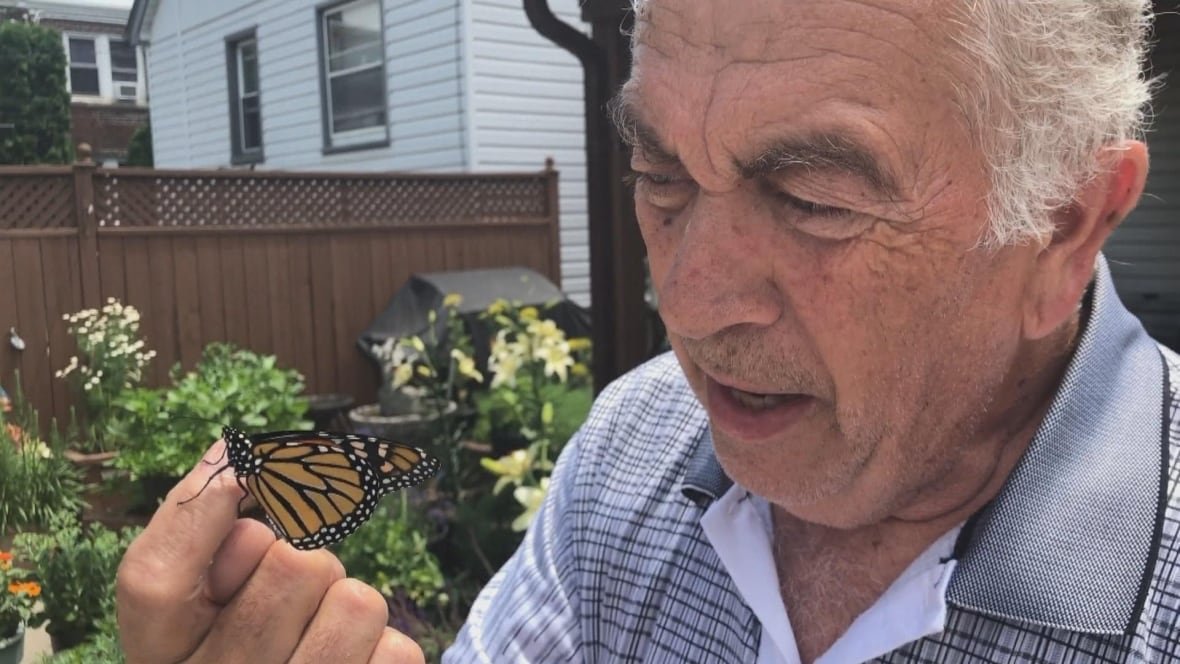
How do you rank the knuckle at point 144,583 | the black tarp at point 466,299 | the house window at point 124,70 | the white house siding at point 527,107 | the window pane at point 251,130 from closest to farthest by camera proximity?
1. the knuckle at point 144,583
2. the house window at point 124,70
3. the black tarp at point 466,299
4. the white house siding at point 527,107
5. the window pane at point 251,130

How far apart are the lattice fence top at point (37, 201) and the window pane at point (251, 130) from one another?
4.08 m

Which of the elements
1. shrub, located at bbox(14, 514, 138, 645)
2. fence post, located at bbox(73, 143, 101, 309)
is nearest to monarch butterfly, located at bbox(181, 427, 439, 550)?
shrub, located at bbox(14, 514, 138, 645)

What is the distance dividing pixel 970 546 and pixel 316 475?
0.70 m

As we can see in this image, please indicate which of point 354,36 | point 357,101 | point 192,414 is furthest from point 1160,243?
point 357,101

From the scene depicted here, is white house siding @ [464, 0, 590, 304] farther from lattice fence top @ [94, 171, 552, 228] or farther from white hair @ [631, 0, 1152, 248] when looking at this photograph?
white hair @ [631, 0, 1152, 248]

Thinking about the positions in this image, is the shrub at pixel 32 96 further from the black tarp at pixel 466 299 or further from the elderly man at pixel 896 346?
the elderly man at pixel 896 346

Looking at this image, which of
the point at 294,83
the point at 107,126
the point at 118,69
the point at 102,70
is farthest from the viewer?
the point at 294,83

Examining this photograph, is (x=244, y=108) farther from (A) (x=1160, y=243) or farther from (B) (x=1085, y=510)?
(B) (x=1085, y=510)

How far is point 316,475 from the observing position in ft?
3.30

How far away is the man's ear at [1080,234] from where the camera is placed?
102cm

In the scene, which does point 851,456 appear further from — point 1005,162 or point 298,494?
point 298,494

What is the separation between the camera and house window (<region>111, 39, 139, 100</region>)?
5262 millimetres

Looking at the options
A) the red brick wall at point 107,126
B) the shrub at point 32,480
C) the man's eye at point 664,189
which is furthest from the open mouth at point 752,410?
the red brick wall at point 107,126

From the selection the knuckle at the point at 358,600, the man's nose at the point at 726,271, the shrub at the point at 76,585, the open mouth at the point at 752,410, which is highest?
the man's nose at the point at 726,271
